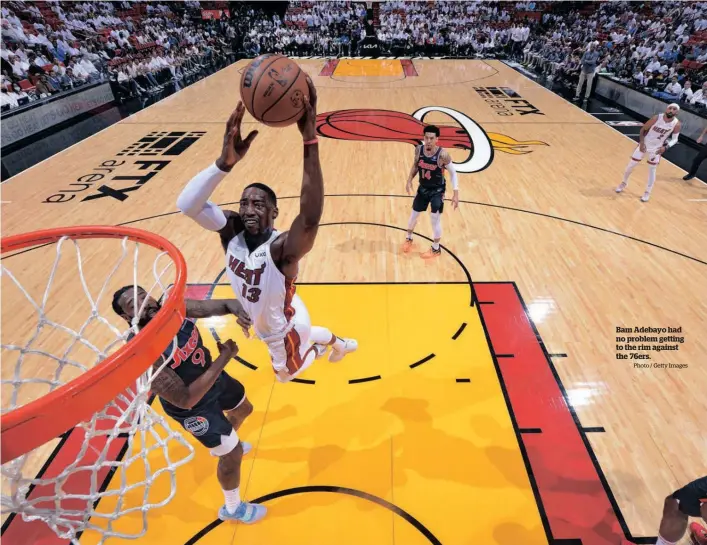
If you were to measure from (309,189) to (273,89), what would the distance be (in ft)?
1.73

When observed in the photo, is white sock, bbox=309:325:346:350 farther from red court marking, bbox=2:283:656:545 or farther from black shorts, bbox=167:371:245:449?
red court marking, bbox=2:283:656:545

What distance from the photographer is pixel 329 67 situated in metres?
18.2

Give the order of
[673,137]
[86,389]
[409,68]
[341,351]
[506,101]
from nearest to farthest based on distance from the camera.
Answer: [86,389], [341,351], [673,137], [506,101], [409,68]

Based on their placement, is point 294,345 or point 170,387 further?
point 294,345

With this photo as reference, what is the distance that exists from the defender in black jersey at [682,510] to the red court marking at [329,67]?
17.0 metres

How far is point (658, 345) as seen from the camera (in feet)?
14.3

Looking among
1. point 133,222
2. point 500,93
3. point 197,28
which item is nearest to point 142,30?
point 197,28

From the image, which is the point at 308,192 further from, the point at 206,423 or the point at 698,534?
the point at 698,534

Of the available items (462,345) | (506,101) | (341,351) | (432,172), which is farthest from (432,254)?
(506,101)

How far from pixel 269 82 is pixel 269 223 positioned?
2.64ft

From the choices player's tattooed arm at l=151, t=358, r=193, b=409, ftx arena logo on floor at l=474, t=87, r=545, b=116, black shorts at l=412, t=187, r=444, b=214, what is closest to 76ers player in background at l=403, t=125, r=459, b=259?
black shorts at l=412, t=187, r=444, b=214

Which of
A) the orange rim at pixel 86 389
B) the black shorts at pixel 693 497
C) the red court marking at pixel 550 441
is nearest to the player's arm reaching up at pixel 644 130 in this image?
the red court marking at pixel 550 441

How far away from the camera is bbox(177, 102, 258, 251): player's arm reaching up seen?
6.47ft

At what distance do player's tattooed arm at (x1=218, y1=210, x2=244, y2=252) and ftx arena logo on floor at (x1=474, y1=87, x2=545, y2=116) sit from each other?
35.4 ft
